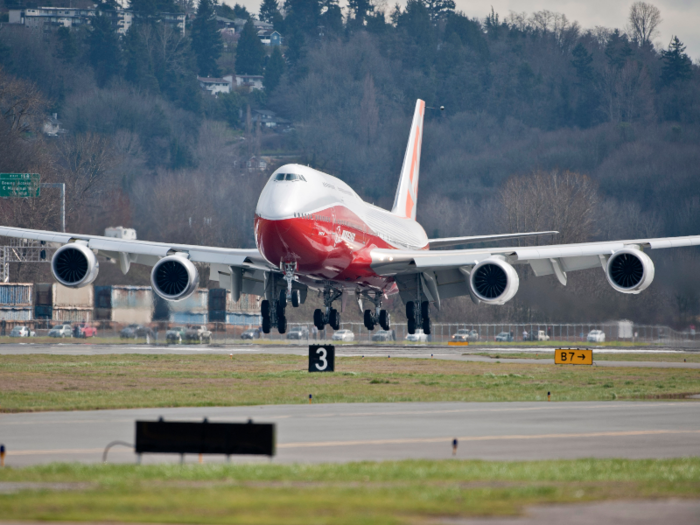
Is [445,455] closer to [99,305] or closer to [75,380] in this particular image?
[75,380]

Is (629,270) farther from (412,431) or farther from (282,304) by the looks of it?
(412,431)

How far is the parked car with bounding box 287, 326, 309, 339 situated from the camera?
338ft

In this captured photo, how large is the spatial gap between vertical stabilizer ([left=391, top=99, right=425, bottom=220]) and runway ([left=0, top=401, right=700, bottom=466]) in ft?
103

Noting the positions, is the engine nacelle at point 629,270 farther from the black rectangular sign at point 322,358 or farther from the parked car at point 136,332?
the parked car at point 136,332

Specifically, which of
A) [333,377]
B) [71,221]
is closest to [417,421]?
[333,377]

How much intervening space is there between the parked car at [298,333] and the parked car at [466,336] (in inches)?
570

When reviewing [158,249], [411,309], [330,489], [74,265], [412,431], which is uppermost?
[158,249]

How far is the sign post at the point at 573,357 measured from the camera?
58.7 meters

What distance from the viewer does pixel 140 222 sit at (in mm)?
149375

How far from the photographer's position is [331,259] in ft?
152

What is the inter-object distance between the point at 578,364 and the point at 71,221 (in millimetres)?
95435

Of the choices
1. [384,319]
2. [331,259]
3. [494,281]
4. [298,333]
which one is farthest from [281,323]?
[298,333]

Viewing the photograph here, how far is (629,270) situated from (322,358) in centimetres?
1489

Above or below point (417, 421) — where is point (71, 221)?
above
